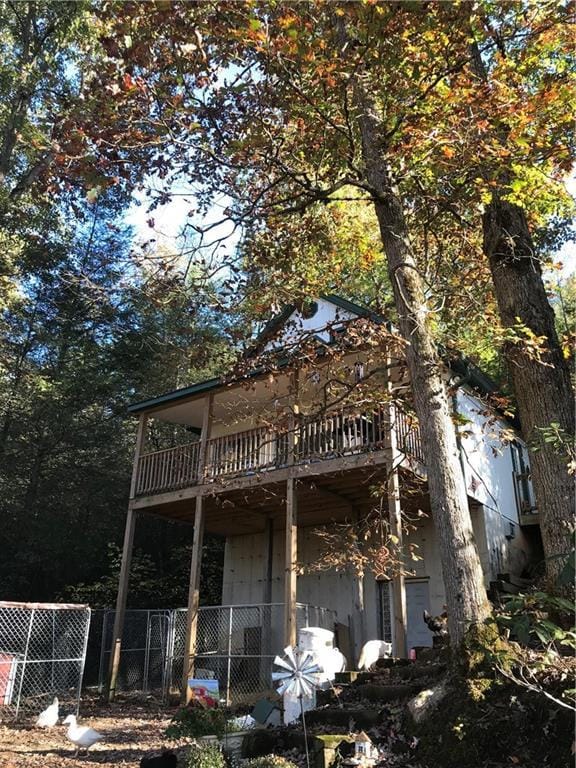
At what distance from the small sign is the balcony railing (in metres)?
3.74

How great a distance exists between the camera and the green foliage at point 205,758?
18.8ft

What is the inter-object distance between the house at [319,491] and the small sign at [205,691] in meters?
1.43

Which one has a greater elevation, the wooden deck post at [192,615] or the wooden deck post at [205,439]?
the wooden deck post at [205,439]

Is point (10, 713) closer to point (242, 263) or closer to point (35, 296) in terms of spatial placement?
point (242, 263)

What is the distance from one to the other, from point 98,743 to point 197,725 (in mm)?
2607

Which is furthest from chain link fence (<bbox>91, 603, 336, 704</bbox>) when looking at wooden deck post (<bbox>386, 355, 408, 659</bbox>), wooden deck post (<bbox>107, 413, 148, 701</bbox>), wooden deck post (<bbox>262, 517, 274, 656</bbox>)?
wooden deck post (<bbox>386, 355, 408, 659</bbox>)

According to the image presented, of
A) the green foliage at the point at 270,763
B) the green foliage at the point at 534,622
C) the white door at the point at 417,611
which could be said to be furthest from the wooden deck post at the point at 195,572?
the green foliage at the point at 534,622

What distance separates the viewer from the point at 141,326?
973 inches

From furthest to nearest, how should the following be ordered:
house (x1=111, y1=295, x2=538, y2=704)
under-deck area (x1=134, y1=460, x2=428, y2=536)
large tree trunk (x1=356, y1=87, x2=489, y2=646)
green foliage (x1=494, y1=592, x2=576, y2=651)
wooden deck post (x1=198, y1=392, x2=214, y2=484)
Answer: wooden deck post (x1=198, y1=392, x2=214, y2=484)
under-deck area (x1=134, y1=460, x2=428, y2=536)
house (x1=111, y1=295, x2=538, y2=704)
large tree trunk (x1=356, y1=87, x2=489, y2=646)
green foliage (x1=494, y1=592, x2=576, y2=651)

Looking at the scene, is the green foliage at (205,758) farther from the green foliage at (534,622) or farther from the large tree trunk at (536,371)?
the large tree trunk at (536,371)

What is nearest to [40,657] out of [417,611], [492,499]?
[417,611]

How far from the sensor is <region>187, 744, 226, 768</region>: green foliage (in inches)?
226

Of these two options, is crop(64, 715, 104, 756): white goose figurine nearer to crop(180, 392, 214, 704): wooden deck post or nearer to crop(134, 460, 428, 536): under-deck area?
crop(134, 460, 428, 536): under-deck area

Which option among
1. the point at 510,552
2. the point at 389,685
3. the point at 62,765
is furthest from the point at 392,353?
the point at 510,552
